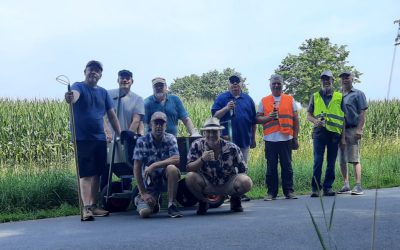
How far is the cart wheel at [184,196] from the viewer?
357 inches

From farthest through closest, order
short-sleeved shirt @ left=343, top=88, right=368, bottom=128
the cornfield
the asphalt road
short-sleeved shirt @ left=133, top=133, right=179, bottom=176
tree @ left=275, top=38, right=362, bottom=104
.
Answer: tree @ left=275, top=38, right=362, bottom=104
the cornfield
short-sleeved shirt @ left=343, top=88, right=368, bottom=128
short-sleeved shirt @ left=133, top=133, right=179, bottom=176
the asphalt road

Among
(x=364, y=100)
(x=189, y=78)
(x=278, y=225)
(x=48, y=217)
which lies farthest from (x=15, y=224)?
(x=189, y=78)

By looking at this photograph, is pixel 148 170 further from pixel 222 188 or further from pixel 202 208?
pixel 222 188

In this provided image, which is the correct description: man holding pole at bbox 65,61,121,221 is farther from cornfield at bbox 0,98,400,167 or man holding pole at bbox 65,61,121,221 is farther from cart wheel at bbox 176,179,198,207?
cornfield at bbox 0,98,400,167

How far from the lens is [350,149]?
35.2 feet

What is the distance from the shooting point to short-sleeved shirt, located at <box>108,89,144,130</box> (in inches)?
363

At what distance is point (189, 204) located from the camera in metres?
9.38

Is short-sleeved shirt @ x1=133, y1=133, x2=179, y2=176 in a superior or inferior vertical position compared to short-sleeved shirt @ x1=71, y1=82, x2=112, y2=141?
inferior

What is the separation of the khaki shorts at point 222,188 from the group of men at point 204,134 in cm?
1

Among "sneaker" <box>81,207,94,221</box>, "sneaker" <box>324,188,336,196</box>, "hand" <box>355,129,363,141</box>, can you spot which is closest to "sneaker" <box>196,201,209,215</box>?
"sneaker" <box>81,207,94,221</box>

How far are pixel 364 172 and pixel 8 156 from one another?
8771 mm

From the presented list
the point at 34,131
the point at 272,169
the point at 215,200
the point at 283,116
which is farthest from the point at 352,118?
the point at 34,131

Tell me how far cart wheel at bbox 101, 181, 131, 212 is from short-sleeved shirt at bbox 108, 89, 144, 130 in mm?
824

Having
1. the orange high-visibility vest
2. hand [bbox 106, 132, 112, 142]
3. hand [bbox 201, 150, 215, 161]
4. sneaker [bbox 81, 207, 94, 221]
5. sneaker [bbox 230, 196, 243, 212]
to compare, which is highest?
the orange high-visibility vest
